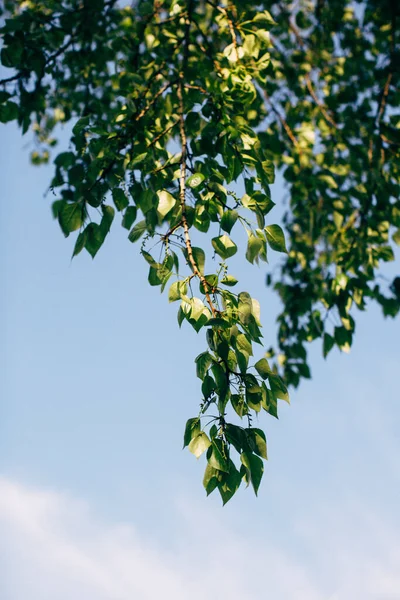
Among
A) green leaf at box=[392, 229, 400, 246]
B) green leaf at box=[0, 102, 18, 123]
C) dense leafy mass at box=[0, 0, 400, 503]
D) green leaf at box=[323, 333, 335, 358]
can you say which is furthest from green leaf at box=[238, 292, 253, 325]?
green leaf at box=[392, 229, 400, 246]

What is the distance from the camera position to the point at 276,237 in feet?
4.90

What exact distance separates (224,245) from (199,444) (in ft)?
1.56

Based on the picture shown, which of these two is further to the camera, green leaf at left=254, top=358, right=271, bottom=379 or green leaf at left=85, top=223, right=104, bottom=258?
green leaf at left=85, top=223, right=104, bottom=258

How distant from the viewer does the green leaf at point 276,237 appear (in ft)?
4.89

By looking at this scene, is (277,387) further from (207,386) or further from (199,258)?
(199,258)

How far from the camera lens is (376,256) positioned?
3252 mm

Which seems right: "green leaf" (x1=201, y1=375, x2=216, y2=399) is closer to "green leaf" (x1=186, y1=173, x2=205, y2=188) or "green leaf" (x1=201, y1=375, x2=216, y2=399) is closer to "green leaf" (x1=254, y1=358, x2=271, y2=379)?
"green leaf" (x1=254, y1=358, x2=271, y2=379)

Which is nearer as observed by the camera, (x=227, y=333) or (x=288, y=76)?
(x=227, y=333)

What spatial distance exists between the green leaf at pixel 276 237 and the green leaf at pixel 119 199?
0.50m

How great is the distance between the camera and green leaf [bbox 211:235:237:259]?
4.78ft

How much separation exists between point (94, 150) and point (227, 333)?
0.71m

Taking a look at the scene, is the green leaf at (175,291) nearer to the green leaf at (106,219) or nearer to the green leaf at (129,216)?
the green leaf at (106,219)

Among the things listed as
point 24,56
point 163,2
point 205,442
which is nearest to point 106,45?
point 163,2

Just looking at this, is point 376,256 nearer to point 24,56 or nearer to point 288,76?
point 288,76
